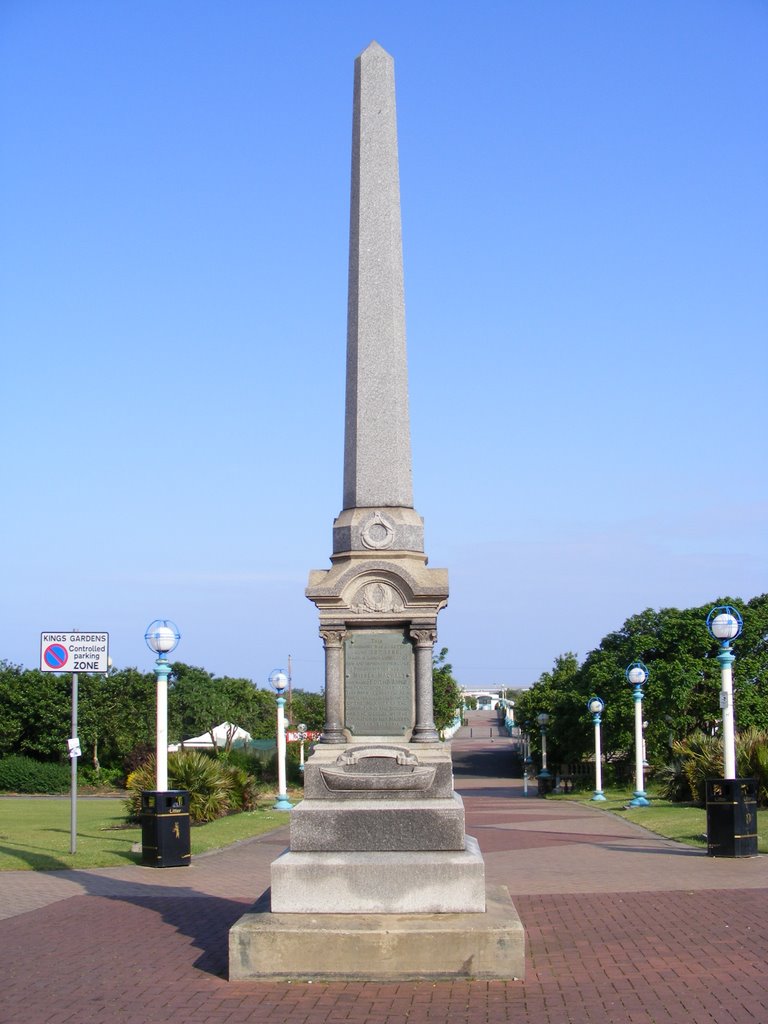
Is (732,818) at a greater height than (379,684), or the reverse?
(379,684)

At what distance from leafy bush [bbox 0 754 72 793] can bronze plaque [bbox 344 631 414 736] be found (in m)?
35.0

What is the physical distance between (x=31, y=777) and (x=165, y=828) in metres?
28.3

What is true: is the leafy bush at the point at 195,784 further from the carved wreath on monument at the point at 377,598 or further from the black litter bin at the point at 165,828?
the carved wreath on monument at the point at 377,598

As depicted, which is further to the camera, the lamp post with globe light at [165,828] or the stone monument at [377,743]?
the lamp post with globe light at [165,828]

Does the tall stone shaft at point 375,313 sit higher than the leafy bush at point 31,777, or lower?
higher

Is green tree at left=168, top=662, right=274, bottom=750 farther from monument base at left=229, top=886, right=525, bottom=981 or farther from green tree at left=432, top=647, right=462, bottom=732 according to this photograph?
monument base at left=229, top=886, right=525, bottom=981

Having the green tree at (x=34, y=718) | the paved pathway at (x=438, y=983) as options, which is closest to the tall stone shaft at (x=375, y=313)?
the paved pathway at (x=438, y=983)

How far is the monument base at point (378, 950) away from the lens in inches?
336

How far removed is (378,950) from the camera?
338 inches

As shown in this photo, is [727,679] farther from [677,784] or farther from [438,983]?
[438,983]

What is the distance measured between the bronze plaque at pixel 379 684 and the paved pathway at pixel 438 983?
2.22 m

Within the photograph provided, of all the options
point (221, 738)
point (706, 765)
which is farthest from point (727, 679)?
point (221, 738)

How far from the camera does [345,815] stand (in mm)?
9344

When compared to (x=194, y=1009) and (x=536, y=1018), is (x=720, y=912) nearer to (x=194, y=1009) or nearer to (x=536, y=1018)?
(x=536, y=1018)
